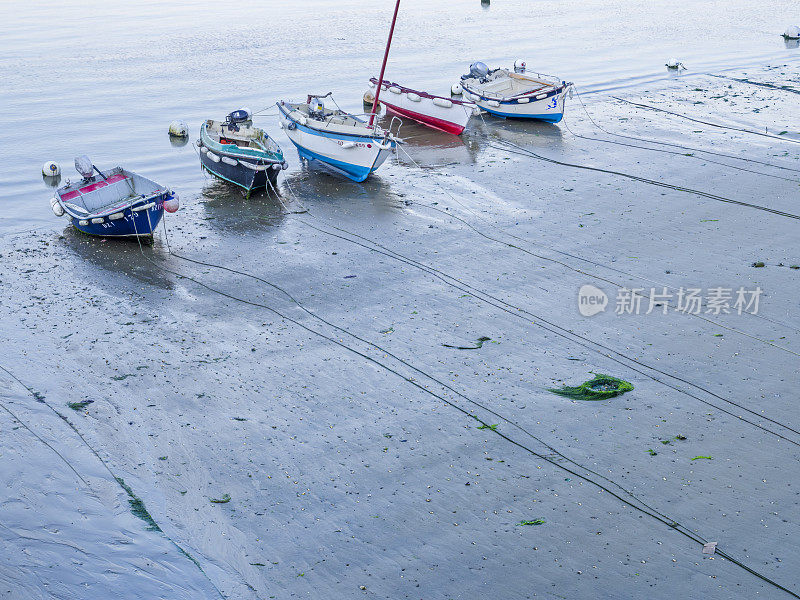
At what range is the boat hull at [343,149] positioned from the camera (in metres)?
24.2

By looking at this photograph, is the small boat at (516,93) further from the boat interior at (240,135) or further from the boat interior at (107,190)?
the boat interior at (107,190)

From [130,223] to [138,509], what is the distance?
10585 mm

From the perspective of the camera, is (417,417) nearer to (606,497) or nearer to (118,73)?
(606,497)

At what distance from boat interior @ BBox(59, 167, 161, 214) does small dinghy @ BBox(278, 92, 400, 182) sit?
551 cm

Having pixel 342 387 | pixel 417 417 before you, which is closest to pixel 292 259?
pixel 342 387

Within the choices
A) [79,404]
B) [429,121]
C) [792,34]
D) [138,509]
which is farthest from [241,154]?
[792,34]

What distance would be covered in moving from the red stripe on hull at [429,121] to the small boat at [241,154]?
726cm

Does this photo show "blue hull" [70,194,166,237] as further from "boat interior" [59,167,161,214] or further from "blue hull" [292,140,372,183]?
"blue hull" [292,140,372,183]

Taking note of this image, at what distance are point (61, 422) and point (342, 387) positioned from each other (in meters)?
4.64

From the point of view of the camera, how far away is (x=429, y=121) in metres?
30.9

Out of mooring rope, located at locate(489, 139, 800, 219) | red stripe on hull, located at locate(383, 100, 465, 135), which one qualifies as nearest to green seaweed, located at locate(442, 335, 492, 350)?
mooring rope, located at locate(489, 139, 800, 219)

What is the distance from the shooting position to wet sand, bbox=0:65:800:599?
1080cm

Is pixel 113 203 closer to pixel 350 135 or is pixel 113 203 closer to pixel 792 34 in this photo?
pixel 350 135

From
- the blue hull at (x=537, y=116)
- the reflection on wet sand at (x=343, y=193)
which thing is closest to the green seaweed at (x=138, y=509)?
the reflection on wet sand at (x=343, y=193)
